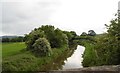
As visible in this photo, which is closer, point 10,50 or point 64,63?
point 64,63

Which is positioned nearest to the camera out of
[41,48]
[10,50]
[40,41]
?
[41,48]

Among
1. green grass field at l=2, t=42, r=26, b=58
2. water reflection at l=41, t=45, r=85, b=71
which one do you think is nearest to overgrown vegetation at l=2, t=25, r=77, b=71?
green grass field at l=2, t=42, r=26, b=58

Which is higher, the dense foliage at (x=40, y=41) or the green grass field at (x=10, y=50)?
the dense foliage at (x=40, y=41)

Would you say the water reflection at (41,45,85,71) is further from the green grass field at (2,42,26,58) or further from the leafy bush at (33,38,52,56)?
the green grass field at (2,42,26,58)

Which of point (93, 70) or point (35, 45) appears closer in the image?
point (93, 70)

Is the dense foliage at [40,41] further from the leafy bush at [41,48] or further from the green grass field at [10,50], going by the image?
the green grass field at [10,50]

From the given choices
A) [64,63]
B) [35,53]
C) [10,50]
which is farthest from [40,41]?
[10,50]

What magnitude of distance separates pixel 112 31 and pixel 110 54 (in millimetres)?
1627

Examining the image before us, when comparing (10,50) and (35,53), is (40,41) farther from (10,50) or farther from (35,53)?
(10,50)

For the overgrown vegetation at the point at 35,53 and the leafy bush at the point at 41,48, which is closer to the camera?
the overgrown vegetation at the point at 35,53

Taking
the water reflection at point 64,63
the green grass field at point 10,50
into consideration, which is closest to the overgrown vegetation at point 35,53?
the green grass field at point 10,50

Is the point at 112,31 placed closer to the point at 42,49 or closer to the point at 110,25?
the point at 110,25

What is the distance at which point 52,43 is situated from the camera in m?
41.4

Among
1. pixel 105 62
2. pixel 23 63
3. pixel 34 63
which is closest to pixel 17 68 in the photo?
pixel 23 63
